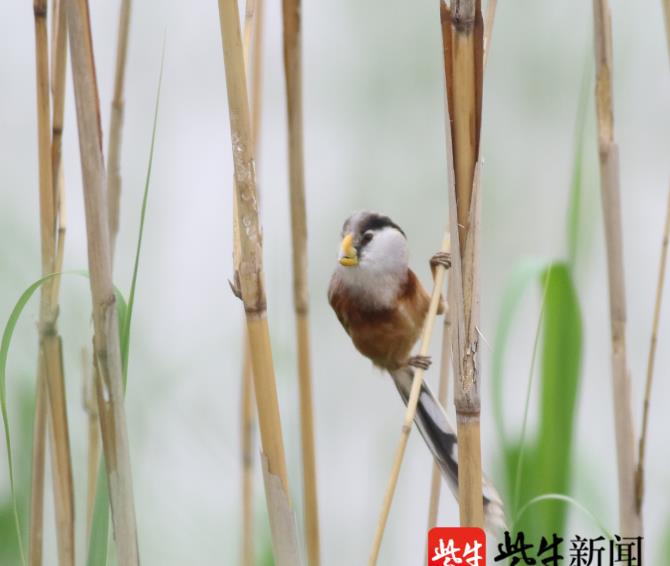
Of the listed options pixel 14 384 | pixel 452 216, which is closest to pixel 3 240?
pixel 14 384

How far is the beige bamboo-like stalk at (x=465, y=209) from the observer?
740 mm

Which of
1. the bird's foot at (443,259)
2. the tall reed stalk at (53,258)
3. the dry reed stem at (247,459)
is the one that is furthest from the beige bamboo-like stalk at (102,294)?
the bird's foot at (443,259)

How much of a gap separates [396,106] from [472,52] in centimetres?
147

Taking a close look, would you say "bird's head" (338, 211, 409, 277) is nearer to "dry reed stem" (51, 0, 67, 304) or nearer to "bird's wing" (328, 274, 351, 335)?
"bird's wing" (328, 274, 351, 335)

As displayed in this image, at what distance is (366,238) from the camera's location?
1.34 metres

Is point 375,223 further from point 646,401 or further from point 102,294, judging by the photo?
point 102,294

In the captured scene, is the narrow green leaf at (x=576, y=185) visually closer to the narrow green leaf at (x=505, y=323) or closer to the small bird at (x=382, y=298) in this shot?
the narrow green leaf at (x=505, y=323)

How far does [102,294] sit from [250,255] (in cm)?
14

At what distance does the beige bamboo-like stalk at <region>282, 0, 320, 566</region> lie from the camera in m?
1.08

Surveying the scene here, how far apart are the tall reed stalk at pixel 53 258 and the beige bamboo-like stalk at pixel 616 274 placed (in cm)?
58

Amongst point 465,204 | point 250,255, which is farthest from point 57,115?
point 465,204

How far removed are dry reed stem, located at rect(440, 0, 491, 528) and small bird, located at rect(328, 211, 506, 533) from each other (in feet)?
1.72

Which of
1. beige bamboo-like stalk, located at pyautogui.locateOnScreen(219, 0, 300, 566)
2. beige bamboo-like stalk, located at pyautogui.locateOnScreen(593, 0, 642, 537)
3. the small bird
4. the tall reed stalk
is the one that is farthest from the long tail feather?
the tall reed stalk

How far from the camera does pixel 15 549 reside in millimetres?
1175
